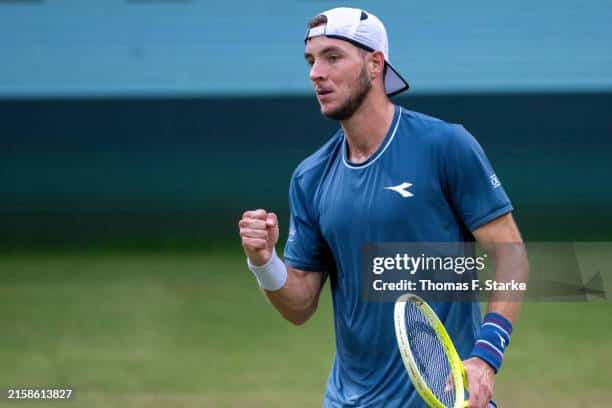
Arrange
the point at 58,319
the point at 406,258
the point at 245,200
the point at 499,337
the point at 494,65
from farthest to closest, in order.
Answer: the point at 245,200 → the point at 494,65 → the point at 58,319 → the point at 406,258 → the point at 499,337

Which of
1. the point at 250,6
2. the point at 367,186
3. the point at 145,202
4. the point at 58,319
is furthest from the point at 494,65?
the point at 367,186

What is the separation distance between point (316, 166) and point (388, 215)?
426 millimetres

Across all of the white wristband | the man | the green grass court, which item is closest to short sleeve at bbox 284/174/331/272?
the man

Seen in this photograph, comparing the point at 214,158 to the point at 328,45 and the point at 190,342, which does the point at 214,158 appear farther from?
the point at 328,45

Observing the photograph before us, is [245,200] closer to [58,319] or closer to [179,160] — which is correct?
[179,160]

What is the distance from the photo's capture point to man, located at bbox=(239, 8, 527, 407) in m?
4.52

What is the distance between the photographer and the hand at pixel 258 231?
4535 mm

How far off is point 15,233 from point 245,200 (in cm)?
239

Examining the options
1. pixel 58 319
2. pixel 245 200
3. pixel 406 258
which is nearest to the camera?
pixel 406 258

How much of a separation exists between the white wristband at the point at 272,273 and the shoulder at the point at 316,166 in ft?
0.99

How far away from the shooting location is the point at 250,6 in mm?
12789

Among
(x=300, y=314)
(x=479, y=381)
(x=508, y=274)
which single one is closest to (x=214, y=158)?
(x=300, y=314)

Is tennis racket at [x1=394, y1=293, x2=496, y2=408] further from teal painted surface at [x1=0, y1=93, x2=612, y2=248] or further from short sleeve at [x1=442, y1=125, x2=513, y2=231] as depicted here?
teal painted surface at [x1=0, y1=93, x2=612, y2=248]

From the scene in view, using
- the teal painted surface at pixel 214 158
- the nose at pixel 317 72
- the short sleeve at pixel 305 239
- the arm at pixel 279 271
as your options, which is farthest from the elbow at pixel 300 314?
the teal painted surface at pixel 214 158
